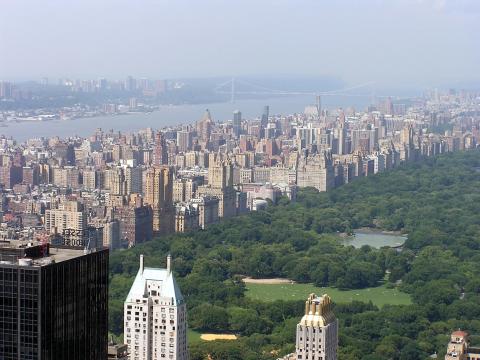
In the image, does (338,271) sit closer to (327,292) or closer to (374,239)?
(327,292)

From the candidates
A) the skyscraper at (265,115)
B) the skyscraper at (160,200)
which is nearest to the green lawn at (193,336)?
the skyscraper at (160,200)

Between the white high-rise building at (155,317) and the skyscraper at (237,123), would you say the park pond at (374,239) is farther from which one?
the skyscraper at (237,123)

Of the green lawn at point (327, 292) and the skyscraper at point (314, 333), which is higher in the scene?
the skyscraper at point (314, 333)

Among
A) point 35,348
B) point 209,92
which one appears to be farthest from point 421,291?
point 209,92

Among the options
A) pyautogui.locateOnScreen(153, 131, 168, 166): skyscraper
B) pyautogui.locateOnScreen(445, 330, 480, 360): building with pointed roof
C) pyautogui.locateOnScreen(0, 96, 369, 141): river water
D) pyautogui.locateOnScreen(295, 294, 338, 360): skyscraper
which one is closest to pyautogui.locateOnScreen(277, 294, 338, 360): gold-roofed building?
pyautogui.locateOnScreen(295, 294, 338, 360): skyscraper

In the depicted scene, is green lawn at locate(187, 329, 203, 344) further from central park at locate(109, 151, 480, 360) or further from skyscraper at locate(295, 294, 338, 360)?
skyscraper at locate(295, 294, 338, 360)

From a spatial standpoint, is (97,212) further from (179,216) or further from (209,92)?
(209,92)
